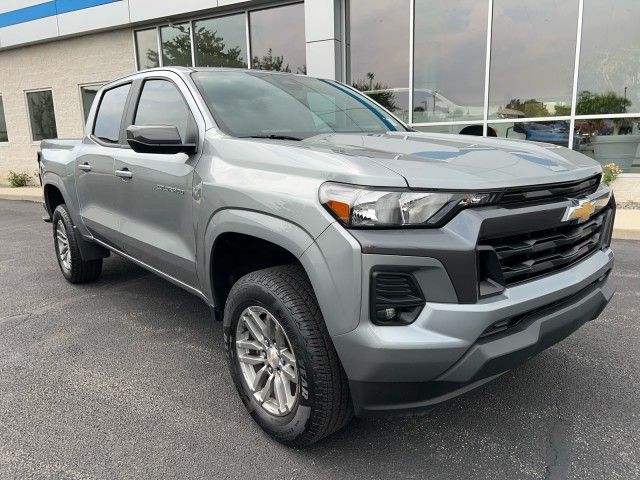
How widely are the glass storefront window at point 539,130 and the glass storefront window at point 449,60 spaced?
0.48 metres

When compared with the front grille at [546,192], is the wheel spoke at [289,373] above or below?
below

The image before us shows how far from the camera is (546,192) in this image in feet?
7.09

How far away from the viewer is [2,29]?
14945 mm

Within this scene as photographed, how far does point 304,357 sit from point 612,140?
8.40 meters

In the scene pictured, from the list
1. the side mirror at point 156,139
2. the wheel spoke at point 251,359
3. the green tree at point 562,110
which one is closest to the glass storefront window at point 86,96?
the green tree at point 562,110

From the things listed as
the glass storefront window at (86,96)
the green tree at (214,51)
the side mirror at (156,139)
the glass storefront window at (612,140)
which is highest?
the green tree at (214,51)

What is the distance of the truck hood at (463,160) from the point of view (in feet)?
6.47

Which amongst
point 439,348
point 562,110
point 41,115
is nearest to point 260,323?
point 439,348

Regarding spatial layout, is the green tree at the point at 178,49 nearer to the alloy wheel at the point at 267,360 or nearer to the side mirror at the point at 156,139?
the side mirror at the point at 156,139

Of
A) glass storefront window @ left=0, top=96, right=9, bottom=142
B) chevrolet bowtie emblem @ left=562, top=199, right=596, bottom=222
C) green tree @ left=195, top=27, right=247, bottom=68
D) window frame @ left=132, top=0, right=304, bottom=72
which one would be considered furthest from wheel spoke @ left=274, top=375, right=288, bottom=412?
glass storefront window @ left=0, top=96, right=9, bottom=142

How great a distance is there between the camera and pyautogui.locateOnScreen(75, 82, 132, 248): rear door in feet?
12.5

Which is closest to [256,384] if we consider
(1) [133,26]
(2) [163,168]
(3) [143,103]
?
(2) [163,168]

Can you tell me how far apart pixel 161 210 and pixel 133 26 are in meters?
11.5

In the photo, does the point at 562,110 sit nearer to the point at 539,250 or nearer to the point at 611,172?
the point at 611,172
